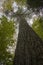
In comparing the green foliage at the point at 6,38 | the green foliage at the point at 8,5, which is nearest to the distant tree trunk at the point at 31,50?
the green foliage at the point at 6,38

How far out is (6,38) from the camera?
1806mm

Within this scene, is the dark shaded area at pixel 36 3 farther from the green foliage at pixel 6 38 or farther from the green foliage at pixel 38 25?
the green foliage at pixel 6 38

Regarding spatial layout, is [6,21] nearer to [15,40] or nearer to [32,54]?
[15,40]

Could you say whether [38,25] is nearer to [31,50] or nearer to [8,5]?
[8,5]

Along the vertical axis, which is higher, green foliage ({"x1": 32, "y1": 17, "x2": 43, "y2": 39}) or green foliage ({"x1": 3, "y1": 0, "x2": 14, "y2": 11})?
green foliage ({"x1": 3, "y1": 0, "x2": 14, "y2": 11})

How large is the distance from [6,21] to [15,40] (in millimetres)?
211

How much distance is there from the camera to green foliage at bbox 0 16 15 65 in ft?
5.65

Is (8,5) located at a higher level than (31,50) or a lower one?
higher

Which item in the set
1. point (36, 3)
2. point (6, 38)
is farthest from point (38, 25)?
point (6, 38)

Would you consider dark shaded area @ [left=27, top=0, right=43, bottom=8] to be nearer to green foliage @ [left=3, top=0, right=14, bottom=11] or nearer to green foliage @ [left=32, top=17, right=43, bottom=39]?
green foliage @ [left=32, top=17, right=43, bottom=39]

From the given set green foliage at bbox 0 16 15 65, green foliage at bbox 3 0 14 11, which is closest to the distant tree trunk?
green foliage at bbox 0 16 15 65

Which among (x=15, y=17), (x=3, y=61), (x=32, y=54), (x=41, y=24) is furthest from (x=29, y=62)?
(x=15, y=17)

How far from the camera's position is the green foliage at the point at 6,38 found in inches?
67.8

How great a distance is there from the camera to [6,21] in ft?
6.05
